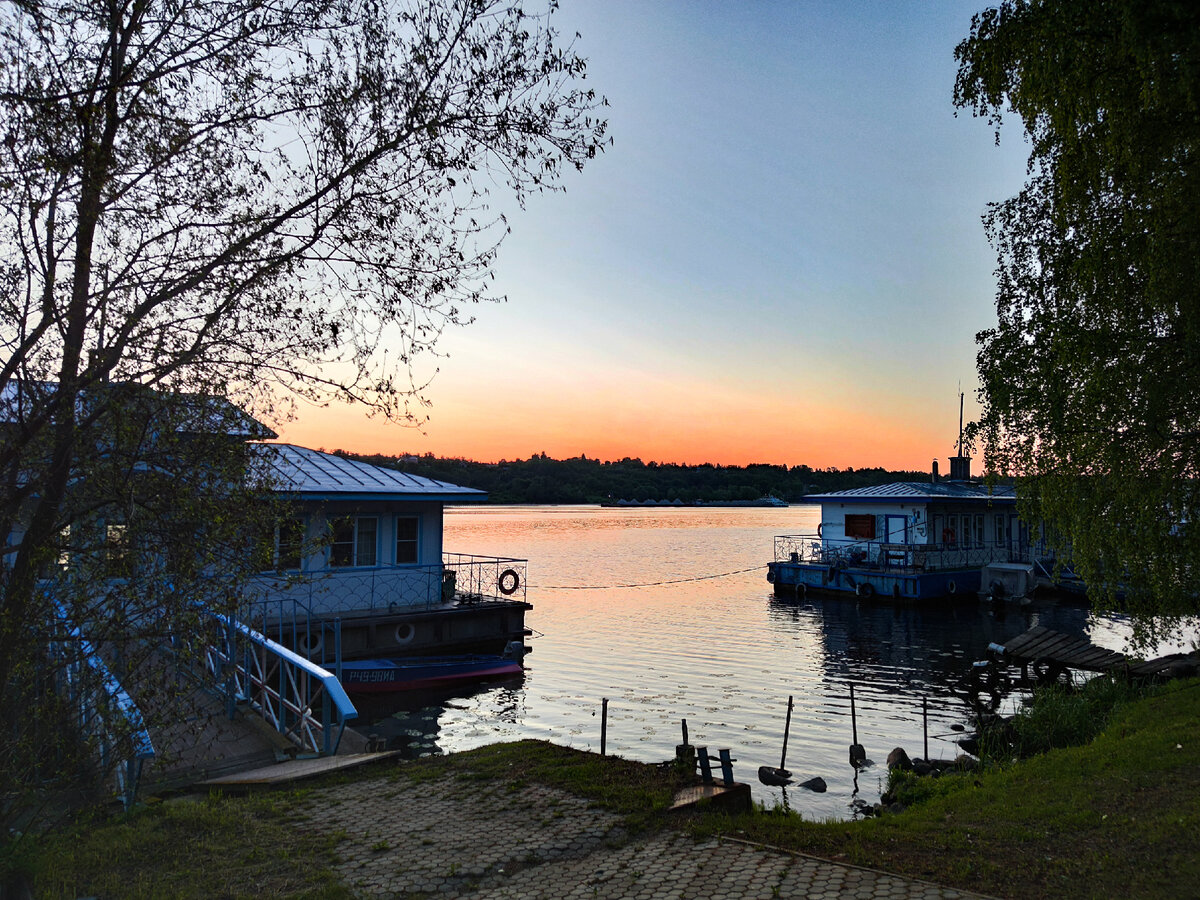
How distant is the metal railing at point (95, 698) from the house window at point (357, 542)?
15482mm

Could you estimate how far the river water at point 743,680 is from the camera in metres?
16.7

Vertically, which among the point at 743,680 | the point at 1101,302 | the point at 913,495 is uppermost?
the point at 1101,302

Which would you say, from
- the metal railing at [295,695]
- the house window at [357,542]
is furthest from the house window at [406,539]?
the metal railing at [295,695]

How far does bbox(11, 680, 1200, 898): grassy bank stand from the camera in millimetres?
6988

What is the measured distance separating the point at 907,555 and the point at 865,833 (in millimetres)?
33615

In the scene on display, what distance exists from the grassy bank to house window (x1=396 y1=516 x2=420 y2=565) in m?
12.5

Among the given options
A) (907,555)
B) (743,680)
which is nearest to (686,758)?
(743,680)

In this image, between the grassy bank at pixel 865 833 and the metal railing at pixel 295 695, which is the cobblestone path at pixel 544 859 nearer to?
the grassy bank at pixel 865 833

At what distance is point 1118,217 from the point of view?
1155 cm

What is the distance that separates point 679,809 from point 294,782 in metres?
4.81

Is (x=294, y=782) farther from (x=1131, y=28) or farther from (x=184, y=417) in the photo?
(x=1131, y=28)

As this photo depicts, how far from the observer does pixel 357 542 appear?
73.3 ft

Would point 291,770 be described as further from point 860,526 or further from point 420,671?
point 860,526

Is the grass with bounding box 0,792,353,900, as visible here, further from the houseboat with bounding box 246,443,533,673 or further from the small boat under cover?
the houseboat with bounding box 246,443,533,673
